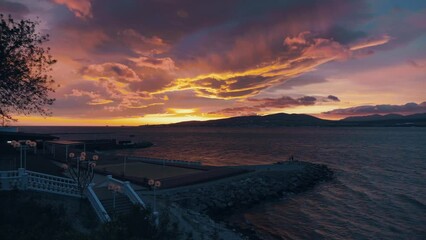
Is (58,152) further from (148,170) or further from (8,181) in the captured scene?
(8,181)

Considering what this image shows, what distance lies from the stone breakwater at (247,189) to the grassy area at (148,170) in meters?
6.53

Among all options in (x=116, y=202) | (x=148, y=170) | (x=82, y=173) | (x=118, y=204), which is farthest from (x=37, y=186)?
(x=148, y=170)

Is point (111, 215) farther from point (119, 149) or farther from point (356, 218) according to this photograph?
point (119, 149)

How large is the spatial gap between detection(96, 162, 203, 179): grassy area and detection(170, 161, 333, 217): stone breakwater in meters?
6.53

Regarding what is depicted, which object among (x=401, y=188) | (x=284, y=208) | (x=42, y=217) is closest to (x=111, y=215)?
(x=42, y=217)

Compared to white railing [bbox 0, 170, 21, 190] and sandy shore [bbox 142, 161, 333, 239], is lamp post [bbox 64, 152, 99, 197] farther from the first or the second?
sandy shore [bbox 142, 161, 333, 239]

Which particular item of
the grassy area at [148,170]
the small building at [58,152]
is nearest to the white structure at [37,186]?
the small building at [58,152]

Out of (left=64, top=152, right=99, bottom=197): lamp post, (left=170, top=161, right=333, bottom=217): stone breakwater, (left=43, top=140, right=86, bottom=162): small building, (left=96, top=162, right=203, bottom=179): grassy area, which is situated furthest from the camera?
(left=43, top=140, right=86, bottom=162): small building

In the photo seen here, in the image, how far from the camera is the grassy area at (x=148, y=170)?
41.5 meters

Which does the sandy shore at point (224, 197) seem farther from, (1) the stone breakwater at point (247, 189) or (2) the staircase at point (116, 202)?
(2) the staircase at point (116, 202)

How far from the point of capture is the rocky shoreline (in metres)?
31.9

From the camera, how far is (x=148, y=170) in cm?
4556

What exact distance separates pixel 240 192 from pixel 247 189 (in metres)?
1.94

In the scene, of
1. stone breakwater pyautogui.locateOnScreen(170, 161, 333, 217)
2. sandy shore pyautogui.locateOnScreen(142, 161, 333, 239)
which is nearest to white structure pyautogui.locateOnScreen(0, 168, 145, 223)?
sandy shore pyautogui.locateOnScreen(142, 161, 333, 239)
